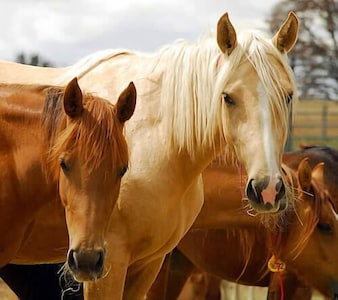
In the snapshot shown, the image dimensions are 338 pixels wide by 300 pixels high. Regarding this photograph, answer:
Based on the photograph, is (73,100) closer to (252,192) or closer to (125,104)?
(125,104)

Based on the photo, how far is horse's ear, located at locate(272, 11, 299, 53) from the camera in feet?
12.0

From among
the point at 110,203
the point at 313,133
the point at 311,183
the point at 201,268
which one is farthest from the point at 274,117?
the point at 313,133

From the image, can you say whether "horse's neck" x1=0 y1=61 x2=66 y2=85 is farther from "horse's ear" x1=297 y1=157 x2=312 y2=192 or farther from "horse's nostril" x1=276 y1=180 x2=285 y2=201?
"horse's ear" x1=297 y1=157 x2=312 y2=192

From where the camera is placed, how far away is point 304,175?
483 centimetres

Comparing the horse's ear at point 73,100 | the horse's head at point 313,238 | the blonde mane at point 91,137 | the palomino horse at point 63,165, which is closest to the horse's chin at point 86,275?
the palomino horse at point 63,165

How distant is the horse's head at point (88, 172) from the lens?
292 centimetres

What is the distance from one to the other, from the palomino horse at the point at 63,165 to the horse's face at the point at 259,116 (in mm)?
465

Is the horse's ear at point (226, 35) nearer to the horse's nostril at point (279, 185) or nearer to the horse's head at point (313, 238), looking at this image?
the horse's nostril at point (279, 185)

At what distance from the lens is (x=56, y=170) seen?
3.22 m

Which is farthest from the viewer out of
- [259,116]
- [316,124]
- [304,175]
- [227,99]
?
[316,124]

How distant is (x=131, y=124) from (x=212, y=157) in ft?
1.25

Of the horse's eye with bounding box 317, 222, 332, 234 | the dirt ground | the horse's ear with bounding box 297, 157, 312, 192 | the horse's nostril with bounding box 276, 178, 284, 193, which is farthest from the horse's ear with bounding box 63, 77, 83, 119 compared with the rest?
the dirt ground

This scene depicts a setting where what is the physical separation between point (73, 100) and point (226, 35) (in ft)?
2.66

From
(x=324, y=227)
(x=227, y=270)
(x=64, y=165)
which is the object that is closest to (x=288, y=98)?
(x=64, y=165)
